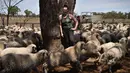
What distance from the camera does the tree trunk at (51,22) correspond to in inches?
320

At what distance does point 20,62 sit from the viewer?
259 inches

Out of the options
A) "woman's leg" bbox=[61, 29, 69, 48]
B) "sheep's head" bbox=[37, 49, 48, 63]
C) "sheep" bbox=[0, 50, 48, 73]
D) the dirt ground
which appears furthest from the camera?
"woman's leg" bbox=[61, 29, 69, 48]

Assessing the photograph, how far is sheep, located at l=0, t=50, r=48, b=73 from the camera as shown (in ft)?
20.6

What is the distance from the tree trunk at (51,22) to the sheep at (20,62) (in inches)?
51.5

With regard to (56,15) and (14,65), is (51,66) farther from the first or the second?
(56,15)

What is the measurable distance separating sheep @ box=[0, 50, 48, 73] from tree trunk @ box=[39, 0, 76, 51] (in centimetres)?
131

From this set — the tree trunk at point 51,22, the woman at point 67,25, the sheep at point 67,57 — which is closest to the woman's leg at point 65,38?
the woman at point 67,25

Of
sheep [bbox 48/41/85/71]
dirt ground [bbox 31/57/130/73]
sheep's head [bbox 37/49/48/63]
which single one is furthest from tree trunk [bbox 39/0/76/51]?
sheep's head [bbox 37/49/48/63]

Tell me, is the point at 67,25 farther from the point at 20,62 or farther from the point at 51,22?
the point at 20,62

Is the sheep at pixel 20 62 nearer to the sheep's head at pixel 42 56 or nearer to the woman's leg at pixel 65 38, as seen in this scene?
the sheep's head at pixel 42 56

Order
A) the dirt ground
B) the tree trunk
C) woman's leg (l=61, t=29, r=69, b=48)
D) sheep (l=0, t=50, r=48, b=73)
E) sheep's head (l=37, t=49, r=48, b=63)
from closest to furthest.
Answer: sheep (l=0, t=50, r=48, b=73)
sheep's head (l=37, t=49, r=48, b=63)
the dirt ground
the tree trunk
woman's leg (l=61, t=29, r=69, b=48)

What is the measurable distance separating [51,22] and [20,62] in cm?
209

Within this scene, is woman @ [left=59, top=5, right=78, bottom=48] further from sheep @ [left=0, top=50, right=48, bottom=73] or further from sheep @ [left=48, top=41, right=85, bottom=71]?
sheep @ [left=0, top=50, right=48, bottom=73]

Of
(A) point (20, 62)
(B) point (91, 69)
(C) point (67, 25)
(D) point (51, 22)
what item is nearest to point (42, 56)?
(A) point (20, 62)
